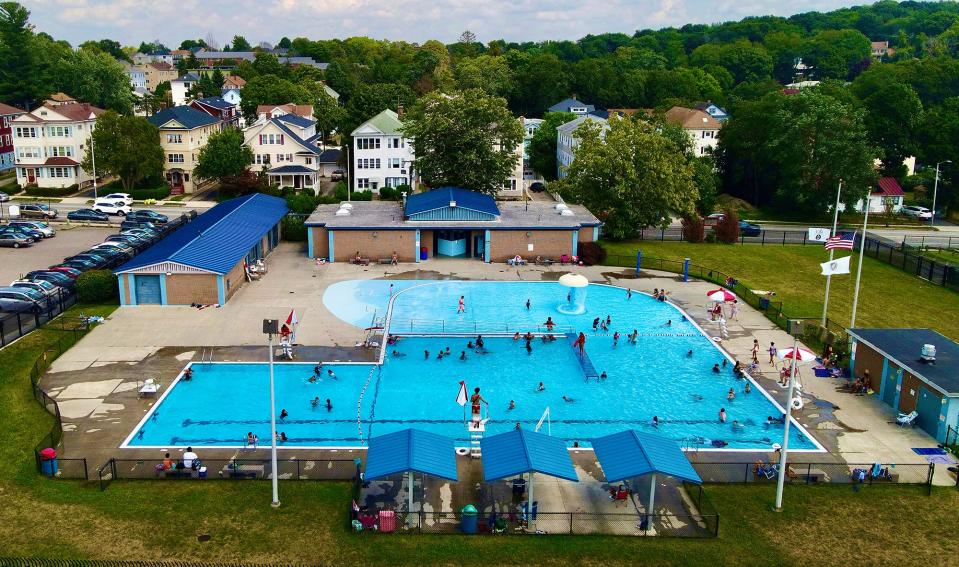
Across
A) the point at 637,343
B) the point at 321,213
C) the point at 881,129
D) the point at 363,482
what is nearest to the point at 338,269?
the point at 321,213

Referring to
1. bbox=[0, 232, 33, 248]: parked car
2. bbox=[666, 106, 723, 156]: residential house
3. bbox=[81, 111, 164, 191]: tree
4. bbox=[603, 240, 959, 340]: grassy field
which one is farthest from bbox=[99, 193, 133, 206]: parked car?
bbox=[666, 106, 723, 156]: residential house

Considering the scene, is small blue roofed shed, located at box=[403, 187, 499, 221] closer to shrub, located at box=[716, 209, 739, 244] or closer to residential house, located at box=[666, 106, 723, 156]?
shrub, located at box=[716, 209, 739, 244]

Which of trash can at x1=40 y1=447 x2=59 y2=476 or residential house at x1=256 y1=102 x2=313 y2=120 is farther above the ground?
residential house at x1=256 y1=102 x2=313 y2=120

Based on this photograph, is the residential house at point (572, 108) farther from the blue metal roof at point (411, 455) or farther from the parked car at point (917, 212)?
the blue metal roof at point (411, 455)

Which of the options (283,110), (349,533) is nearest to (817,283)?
(349,533)

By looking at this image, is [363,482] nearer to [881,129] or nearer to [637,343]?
[637,343]

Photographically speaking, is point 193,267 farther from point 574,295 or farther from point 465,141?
point 465,141

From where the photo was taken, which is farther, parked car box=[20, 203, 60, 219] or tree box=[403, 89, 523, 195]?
parked car box=[20, 203, 60, 219]

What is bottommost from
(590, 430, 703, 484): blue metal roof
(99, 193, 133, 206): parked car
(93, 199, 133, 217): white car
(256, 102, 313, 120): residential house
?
(590, 430, 703, 484): blue metal roof
